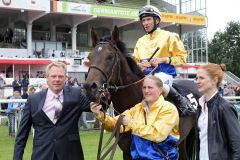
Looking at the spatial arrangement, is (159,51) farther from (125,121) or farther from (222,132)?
(222,132)

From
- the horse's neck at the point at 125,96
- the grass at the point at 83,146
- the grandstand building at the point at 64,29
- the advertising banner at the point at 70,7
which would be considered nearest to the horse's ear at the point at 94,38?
the horse's neck at the point at 125,96

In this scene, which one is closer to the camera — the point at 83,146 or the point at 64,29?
the point at 83,146

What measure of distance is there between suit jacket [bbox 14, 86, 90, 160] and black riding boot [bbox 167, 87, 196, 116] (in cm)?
137

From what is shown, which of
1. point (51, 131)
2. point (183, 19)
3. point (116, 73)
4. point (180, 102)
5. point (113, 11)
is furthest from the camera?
point (183, 19)

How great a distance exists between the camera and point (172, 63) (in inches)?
194

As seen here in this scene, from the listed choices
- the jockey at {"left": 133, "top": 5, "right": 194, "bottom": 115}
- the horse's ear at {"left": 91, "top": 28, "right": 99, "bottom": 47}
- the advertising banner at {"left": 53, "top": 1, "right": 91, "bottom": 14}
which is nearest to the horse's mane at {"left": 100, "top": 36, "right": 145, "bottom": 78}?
the horse's ear at {"left": 91, "top": 28, "right": 99, "bottom": 47}

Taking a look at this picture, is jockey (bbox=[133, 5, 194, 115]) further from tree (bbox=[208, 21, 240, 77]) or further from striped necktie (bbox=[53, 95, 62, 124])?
tree (bbox=[208, 21, 240, 77])

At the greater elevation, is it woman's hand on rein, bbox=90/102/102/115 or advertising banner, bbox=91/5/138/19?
advertising banner, bbox=91/5/138/19

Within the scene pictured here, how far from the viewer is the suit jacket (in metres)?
3.59

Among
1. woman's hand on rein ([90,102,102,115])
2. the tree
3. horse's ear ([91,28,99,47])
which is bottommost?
woman's hand on rein ([90,102,102,115])

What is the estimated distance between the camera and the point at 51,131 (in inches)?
Result: 142

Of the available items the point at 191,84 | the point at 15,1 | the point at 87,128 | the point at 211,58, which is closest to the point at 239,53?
the point at 211,58

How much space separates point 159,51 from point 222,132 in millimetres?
1955

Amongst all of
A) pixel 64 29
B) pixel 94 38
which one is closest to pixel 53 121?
pixel 94 38
